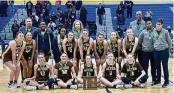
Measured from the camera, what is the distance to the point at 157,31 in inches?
388

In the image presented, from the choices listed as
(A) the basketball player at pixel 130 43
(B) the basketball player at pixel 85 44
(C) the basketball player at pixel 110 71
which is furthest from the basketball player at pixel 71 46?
(A) the basketball player at pixel 130 43

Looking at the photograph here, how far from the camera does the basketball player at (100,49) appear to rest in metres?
10.3

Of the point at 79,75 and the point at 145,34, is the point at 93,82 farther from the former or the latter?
the point at 145,34

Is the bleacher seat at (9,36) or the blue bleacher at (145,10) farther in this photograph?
the blue bleacher at (145,10)

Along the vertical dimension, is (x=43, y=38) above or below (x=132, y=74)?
above

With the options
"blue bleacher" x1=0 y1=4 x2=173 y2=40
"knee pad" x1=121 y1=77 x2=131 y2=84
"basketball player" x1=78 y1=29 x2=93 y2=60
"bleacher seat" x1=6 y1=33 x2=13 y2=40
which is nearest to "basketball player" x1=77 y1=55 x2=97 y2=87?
"basketball player" x1=78 y1=29 x2=93 y2=60

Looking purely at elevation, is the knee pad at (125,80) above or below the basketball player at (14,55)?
below

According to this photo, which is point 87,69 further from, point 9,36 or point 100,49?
point 9,36

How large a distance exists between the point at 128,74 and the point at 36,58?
2.46m

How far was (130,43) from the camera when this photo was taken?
10195 millimetres

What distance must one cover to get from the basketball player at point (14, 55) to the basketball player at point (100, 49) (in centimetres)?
188

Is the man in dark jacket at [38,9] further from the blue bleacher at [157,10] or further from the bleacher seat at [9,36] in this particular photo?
the blue bleacher at [157,10]

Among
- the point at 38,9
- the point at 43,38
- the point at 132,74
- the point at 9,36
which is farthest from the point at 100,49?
the point at 38,9

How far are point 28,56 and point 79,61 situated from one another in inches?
52.5
